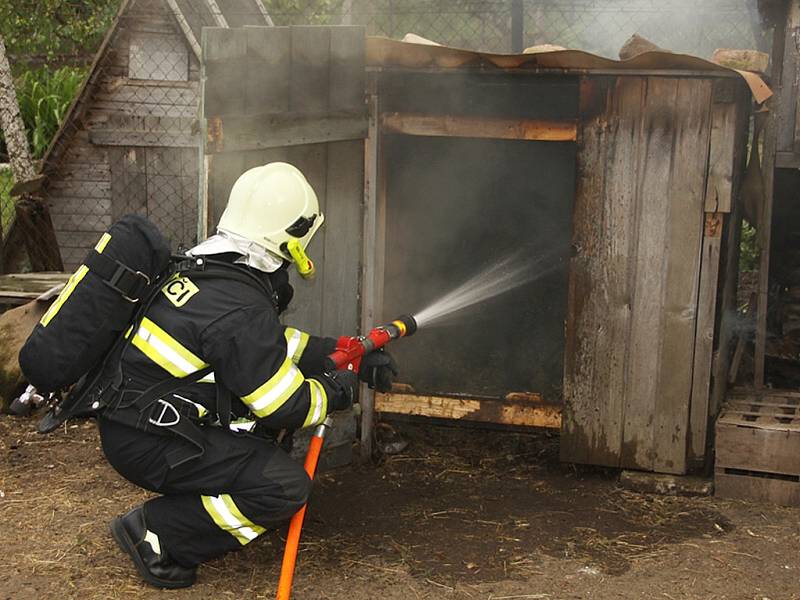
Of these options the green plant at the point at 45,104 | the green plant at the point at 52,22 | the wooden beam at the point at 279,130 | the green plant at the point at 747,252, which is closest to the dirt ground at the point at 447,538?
the wooden beam at the point at 279,130

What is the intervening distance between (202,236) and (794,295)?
5386 millimetres

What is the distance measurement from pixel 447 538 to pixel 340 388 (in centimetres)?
123

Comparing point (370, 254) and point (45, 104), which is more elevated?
point (45, 104)

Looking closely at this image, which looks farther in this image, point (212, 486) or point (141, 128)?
point (141, 128)

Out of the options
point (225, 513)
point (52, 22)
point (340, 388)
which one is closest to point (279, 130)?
point (340, 388)

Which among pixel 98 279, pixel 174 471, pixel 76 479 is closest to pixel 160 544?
pixel 174 471

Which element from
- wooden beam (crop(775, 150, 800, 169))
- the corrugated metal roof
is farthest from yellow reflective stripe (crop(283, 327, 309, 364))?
wooden beam (crop(775, 150, 800, 169))

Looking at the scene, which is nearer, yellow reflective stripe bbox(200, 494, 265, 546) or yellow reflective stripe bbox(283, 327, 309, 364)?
yellow reflective stripe bbox(200, 494, 265, 546)

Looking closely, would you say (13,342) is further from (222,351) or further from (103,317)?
(222,351)

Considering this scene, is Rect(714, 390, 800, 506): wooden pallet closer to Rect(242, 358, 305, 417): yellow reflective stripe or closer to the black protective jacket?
the black protective jacket

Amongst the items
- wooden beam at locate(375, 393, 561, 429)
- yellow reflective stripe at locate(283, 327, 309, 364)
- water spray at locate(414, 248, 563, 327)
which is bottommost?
wooden beam at locate(375, 393, 561, 429)

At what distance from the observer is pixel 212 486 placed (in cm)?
420

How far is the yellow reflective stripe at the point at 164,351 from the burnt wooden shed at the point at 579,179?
880 millimetres

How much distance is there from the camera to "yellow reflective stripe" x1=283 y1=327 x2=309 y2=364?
4.68 metres
